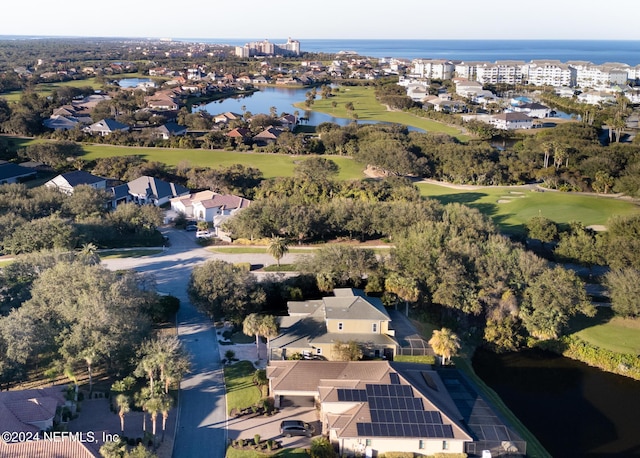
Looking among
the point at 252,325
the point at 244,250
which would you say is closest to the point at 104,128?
the point at 244,250

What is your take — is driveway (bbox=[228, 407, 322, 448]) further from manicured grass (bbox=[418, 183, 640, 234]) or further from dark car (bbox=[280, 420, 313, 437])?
manicured grass (bbox=[418, 183, 640, 234])

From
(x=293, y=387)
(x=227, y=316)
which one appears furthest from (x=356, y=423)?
(x=227, y=316)

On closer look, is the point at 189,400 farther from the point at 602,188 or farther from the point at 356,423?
the point at 602,188

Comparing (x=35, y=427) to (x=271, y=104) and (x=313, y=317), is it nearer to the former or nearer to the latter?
(x=313, y=317)

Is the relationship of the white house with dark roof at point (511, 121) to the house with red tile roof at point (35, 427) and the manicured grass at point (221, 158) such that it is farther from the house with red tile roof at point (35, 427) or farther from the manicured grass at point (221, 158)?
the house with red tile roof at point (35, 427)

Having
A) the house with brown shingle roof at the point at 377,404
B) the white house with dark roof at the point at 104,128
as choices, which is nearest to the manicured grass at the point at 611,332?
the house with brown shingle roof at the point at 377,404

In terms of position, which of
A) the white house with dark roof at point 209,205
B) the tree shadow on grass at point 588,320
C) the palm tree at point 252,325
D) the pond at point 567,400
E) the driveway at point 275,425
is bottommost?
the pond at point 567,400
